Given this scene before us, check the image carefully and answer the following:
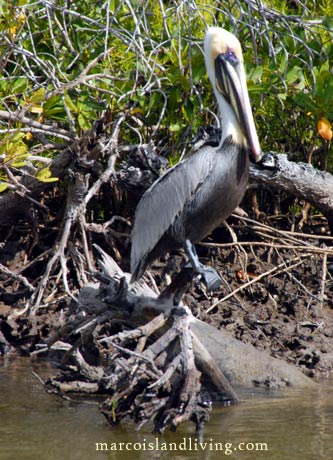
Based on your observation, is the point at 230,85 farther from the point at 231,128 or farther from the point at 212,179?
the point at 212,179

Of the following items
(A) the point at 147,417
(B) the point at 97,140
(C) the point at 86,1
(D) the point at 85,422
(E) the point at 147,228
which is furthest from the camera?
(C) the point at 86,1

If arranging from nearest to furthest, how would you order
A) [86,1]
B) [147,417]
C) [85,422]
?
1. [147,417]
2. [85,422]
3. [86,1]

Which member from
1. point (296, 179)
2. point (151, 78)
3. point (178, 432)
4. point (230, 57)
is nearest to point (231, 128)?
point (230, 57)

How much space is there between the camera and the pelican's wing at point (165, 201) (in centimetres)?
529

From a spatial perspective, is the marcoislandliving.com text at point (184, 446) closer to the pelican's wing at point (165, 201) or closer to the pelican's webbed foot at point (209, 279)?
the pelican's webbed foot at point (209, 279)

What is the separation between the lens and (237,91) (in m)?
5.27

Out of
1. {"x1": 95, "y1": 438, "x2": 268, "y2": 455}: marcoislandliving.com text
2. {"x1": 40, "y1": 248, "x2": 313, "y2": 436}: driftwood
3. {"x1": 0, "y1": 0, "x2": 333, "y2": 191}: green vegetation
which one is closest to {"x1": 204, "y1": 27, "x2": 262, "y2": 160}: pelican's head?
{"x1": 0, "y1": 0, "x2": 333, "y2": 191}: green vegetation

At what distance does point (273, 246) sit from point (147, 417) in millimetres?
2812

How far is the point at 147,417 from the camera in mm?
4293

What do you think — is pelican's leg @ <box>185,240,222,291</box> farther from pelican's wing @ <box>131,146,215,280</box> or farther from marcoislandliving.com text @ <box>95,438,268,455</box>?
marcoislandliving.com text @ <box>95,438,268,455</box>

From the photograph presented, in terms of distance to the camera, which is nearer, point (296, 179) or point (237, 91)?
point (237, 91)

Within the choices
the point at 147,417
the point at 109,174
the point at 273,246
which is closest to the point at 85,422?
the point at 147,417

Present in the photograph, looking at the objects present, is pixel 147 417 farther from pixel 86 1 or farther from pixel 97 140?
pixel 86 1

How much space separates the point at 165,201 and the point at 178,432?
5.17 ft
